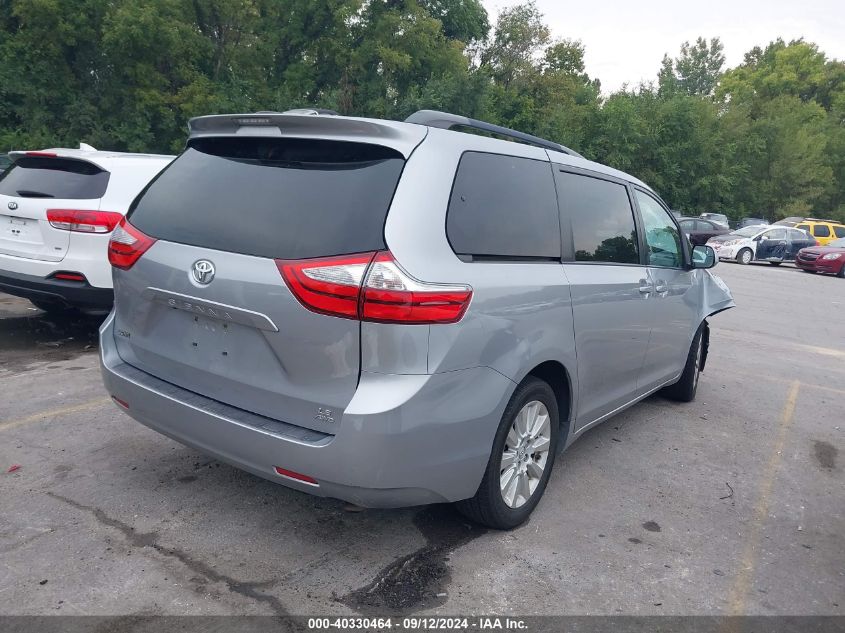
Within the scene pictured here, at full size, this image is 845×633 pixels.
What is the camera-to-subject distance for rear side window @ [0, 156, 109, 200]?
593 centimetres

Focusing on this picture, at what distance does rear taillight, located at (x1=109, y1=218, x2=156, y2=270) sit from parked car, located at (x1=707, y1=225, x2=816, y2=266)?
82.6 feet

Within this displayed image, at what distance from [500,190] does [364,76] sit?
30.8 metres

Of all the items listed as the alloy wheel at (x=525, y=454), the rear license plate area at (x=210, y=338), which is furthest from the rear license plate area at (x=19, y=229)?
the alloy wheel at (x=525, y=454)

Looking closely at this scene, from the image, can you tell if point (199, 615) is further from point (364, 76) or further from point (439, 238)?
point (364, 76)

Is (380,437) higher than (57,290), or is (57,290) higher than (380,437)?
(380,437)

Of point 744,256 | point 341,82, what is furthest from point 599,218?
point 341,82

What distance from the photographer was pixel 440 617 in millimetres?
2684

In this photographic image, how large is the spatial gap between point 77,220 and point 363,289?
423 centimetres

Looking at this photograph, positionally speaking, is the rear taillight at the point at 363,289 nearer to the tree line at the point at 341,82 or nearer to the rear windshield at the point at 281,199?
the rear windshield at the point at 281,199

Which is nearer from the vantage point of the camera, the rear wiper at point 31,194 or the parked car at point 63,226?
the parked car at point 63,226

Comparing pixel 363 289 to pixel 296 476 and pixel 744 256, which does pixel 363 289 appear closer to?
pixel 296 476

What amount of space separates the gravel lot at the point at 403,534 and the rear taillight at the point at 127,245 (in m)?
1.19

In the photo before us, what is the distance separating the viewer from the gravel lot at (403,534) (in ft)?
9.17

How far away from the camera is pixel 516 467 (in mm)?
3369
